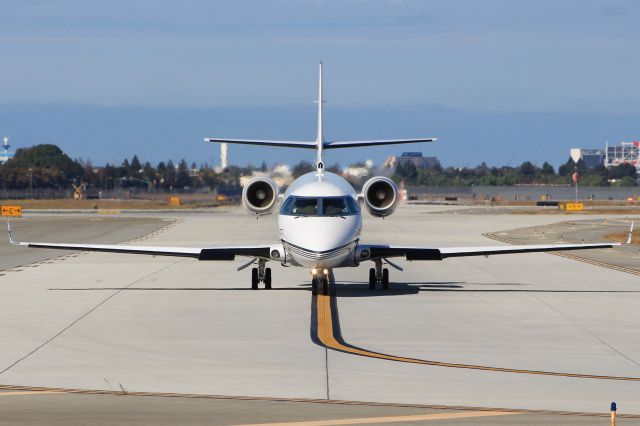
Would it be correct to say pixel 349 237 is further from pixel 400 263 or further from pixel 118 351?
pixel 400 263

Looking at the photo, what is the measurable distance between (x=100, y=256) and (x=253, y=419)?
3829 centimetres

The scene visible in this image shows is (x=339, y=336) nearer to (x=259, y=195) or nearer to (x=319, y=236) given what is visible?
(x=319, y=236)

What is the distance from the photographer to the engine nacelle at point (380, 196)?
1280 inches

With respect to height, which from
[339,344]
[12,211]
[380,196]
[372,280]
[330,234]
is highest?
[380,196]

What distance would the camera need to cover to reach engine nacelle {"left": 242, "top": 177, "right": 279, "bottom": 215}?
32594 millimetres

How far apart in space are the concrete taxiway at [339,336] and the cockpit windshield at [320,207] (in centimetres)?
225

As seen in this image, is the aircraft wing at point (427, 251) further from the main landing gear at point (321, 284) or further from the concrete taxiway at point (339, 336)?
the main landing gear at point (321, 284)

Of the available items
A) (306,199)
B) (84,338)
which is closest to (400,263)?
(306,199)

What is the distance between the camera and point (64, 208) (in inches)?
6117

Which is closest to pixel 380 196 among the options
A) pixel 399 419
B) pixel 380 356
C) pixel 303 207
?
pixel 303 207

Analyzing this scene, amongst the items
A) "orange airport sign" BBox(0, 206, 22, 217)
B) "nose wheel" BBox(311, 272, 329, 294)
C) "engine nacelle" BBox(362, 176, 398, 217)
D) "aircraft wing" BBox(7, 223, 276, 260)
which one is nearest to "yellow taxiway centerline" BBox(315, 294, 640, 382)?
"nose wheel" BBox(311, 272, 329, 294)

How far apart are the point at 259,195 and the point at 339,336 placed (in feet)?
34.9

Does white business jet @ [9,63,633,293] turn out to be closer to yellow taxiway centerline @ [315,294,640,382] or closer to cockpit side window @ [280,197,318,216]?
cockpit side window @ [280,197,318,216]

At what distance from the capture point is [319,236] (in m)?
29.5
